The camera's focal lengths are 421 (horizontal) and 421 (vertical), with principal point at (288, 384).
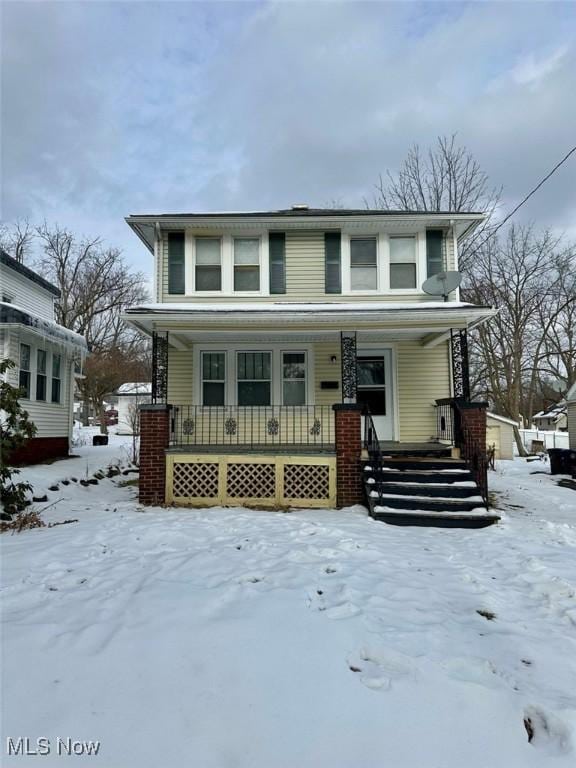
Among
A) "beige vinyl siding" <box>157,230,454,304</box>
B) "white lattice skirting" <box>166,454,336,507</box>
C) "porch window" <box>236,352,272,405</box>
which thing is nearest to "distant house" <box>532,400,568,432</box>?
"beige vinyl siding" <box>157,230,454,304</box>

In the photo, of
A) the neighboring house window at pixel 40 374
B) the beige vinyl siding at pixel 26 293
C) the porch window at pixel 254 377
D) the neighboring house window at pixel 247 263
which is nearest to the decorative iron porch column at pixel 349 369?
the porch window at pixel 254 377

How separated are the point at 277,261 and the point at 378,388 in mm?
3651

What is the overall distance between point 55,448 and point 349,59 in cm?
1232

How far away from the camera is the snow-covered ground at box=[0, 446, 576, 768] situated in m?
1.84

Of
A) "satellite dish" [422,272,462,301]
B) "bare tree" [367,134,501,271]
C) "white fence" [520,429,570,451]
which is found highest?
"bare tree" [367,134,501,271]

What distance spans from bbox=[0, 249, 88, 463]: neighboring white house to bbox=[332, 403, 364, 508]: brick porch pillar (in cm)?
754

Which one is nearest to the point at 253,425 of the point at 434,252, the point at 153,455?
the point at 153,455

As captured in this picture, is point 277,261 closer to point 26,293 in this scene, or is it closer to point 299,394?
point 299,394

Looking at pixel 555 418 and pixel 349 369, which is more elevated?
pixel 349 369

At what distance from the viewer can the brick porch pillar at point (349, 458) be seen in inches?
280

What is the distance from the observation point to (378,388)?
9367 millimetres

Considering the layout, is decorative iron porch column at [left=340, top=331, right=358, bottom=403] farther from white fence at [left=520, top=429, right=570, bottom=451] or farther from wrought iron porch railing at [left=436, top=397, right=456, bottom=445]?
white fence at [left=520, top=429, right=570, bottom=451]

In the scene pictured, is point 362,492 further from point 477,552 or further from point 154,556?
point 154,556

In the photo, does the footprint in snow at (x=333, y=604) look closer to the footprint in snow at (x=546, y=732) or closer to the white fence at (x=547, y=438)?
the footprint in snow at (x=546, y=732)
